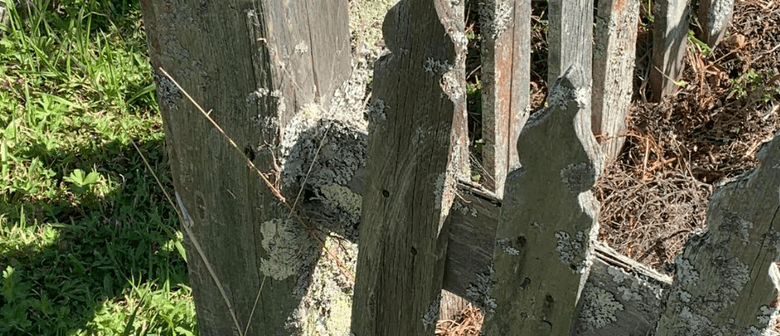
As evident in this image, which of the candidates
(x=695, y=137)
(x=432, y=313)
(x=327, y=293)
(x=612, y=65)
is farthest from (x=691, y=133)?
(x=432, y=313)

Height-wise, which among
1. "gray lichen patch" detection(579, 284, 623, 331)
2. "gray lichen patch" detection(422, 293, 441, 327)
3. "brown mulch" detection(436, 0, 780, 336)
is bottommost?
"brown mulch" detection(436, 0, 780, 336)

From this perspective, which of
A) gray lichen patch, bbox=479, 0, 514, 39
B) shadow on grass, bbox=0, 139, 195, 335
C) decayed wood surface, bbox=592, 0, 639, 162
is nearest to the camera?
gray lichen patch, bbox=479, 0, 514, 39

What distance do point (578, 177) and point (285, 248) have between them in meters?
0.81

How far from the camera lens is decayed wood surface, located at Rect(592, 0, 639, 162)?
3414mm

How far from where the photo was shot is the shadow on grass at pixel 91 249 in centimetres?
313

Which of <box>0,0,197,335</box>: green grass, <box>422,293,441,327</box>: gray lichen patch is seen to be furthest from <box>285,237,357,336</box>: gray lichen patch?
<box>0,0,197,335</box>: green grass

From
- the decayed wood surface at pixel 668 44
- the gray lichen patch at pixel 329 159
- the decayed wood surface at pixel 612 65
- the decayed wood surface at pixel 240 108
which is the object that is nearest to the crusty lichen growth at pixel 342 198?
the gray lichen patch at pixel 329 159

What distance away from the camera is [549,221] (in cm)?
153

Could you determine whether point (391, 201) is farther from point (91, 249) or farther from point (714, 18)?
point (714, 18)

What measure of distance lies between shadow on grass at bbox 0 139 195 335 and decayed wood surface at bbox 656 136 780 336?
1.97 meters

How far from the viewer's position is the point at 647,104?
13.3 feet

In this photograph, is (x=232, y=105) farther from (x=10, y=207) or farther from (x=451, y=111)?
(x=10, y=207)

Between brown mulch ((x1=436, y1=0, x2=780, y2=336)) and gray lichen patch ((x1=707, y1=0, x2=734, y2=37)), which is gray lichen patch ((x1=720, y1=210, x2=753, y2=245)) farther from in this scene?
gray lichen patch ((x1=707, y1=0, x2=734, y2=37))

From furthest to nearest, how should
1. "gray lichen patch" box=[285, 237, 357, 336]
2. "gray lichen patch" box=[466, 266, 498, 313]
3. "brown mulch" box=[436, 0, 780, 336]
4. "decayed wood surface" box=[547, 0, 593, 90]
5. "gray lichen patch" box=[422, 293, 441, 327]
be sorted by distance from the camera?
"brown mulch" box=[436, 0, 780, 336]
"decayed wood surface" box=[547, 0, 593, 90]
"gray lichen patch" box=[285, 237, 357, 336]
"gray lichen patch" box=[422, 293, 441, 327]
"gray lichen patch" box=[466, 266, 498, 313]
